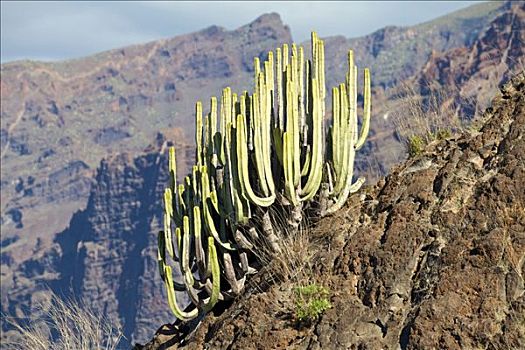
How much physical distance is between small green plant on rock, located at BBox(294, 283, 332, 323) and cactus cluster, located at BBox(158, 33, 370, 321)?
117cm

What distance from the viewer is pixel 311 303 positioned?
7.96 meters

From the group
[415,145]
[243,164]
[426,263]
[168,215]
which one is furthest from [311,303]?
[415,145]

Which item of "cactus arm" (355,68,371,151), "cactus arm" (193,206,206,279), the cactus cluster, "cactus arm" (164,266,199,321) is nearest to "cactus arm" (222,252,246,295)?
the cactus cluster

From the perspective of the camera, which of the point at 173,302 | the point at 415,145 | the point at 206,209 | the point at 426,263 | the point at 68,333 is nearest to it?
the point at 426,263

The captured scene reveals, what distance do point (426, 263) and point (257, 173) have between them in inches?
95.6

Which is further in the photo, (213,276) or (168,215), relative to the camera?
(168,215)

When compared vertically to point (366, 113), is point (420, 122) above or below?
below

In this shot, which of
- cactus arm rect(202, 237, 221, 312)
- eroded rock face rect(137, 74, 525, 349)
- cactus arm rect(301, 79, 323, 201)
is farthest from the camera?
cactus arm rect(301, 79, 323, 201)

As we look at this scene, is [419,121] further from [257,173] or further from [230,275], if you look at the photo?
[230,275]

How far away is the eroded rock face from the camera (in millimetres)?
7078

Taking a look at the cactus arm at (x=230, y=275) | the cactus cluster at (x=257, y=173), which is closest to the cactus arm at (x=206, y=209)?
the cactus cluster at (x=257, y=173)

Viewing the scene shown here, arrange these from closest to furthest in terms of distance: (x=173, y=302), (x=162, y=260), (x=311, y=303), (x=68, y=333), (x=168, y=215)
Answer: (x=311, y=303), (x=173, y=302), (x=168, y=215), (x=162, y=260), (x=68, y=333)

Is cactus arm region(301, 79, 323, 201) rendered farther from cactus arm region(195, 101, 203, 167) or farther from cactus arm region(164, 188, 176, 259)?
cactus arm region(164, 188, 176, 259)

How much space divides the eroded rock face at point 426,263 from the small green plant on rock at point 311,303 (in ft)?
0.30
